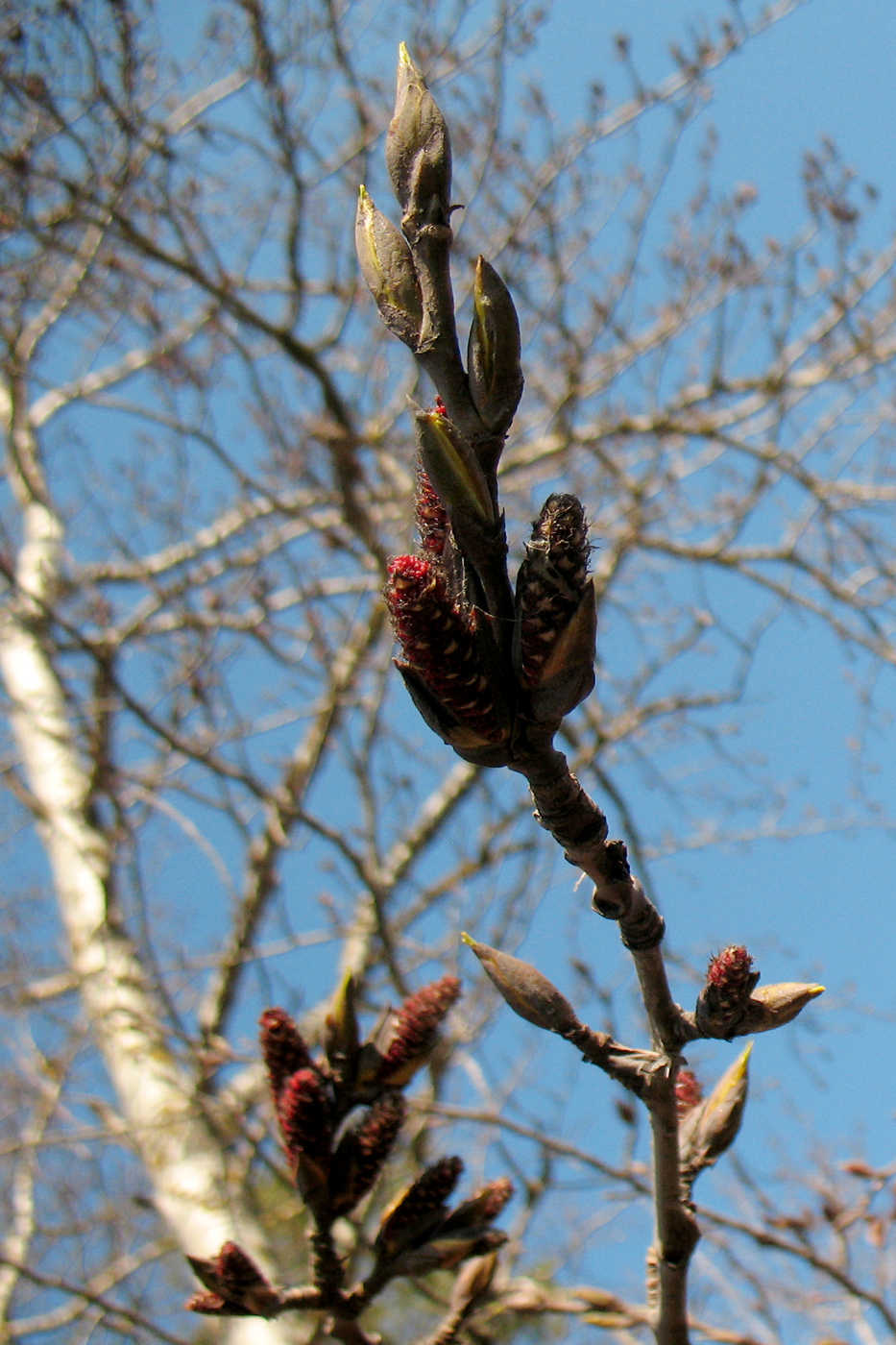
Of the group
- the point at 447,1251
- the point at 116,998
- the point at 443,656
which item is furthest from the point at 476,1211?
the point at 116,998

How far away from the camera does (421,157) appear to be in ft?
2.55

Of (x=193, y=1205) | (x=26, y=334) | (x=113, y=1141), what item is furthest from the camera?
(x=26, y=334)

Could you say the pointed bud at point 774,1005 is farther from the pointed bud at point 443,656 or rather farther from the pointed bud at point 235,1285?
the pointed bud at point 235,1285

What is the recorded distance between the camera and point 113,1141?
4.06m

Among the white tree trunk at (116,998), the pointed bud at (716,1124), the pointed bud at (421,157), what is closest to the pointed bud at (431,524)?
the pointed bud at (421,157)

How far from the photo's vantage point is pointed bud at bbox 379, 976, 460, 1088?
132 centimetres

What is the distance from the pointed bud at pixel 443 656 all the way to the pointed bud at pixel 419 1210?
69 cm

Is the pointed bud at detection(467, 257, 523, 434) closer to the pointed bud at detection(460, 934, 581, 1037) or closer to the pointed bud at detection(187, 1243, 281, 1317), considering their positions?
the pointed bud at detection(460, 934, 581, 1037)

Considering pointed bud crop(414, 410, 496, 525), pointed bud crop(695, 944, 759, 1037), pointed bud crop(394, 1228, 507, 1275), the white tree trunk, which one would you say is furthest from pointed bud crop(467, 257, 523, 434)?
the white tree trunk

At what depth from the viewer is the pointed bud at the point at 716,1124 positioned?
1.10 m

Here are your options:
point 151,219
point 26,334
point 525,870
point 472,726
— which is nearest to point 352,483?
point 151,219

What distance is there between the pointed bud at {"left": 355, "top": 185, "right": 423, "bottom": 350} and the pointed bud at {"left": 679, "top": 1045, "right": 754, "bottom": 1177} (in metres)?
0.77

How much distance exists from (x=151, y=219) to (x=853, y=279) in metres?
3.08

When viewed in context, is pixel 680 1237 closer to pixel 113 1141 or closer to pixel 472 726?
pixel 472 726
